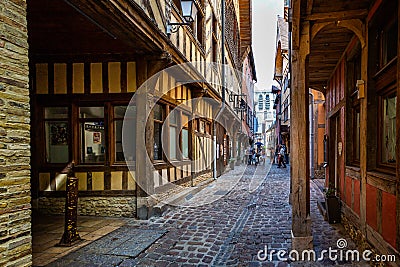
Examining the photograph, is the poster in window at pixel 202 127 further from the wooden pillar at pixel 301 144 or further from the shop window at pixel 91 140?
the wooden pillar at pixel 301 144

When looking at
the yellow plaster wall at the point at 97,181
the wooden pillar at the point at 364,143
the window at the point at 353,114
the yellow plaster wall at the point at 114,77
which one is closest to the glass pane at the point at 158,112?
the yellow plaster wall at the point at 114,77

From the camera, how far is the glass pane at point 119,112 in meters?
6.19

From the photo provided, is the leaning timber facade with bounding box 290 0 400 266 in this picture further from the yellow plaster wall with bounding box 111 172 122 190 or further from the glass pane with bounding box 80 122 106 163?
the glass pane with bounding box 80 122 106 163

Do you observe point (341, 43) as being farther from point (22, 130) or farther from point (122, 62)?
point (22, 130)

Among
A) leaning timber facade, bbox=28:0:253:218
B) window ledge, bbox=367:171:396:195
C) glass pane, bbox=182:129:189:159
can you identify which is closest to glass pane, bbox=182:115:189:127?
glass pane, bbox=182:129:189:159

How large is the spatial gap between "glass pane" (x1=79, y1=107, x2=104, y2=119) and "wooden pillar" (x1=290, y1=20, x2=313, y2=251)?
11.9ft

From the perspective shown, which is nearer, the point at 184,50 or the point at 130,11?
the point at 130,11

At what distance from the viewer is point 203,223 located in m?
5.71

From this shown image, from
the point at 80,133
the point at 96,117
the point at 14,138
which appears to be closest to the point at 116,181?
the point at 80,133

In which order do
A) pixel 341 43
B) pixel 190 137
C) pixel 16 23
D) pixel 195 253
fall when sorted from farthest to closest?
pixel 190 137, pixel 341 43, pixel 195 253, pixel 16 23

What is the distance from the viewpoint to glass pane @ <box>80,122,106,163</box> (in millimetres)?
6236

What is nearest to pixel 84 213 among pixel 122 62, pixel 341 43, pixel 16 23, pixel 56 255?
pixel 56 255

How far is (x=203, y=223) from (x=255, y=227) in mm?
879

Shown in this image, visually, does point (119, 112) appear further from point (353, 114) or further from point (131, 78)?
point (353, 114)
